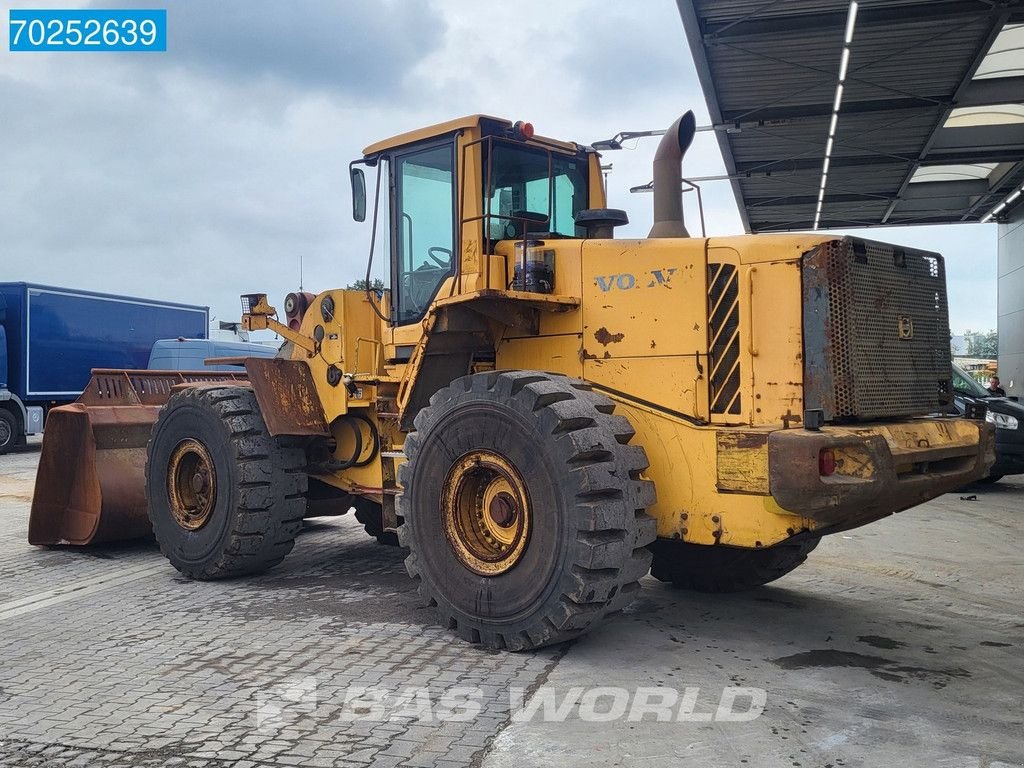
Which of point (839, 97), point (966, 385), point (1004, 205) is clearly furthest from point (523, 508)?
point (1004, 205)

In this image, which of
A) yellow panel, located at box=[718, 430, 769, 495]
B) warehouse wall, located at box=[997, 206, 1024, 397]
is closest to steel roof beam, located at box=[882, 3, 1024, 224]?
warehouse wall, located at box=[997, 206, 1024, 397]

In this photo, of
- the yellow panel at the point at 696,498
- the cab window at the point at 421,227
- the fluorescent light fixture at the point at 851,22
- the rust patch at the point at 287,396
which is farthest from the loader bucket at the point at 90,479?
the fluorescent light fixture at the point at 851,22

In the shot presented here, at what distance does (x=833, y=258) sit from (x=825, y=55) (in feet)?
31.7

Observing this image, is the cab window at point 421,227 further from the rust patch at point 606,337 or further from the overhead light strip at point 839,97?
the overhead light strip at point 839,97

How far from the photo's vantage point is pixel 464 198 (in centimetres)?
637

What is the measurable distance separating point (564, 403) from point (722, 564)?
2306 millimetres

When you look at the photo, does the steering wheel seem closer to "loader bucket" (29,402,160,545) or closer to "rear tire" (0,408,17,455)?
"loader bucket" (29,402,160,545)

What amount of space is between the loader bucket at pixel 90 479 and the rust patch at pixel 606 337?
170 inches

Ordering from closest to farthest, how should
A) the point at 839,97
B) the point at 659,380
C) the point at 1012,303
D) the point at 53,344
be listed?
1. the point at 659,380
2. the point at 839,97
3. the point at 53,344
4. the point at 1012,303

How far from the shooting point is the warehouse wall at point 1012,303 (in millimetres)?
22078

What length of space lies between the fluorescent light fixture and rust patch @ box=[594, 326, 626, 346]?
8.35 metres

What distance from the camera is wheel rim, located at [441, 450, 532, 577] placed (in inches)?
208

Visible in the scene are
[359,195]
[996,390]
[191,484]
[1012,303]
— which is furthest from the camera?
[1012,303]

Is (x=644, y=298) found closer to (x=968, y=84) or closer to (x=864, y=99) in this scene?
(x=864, y=99)
